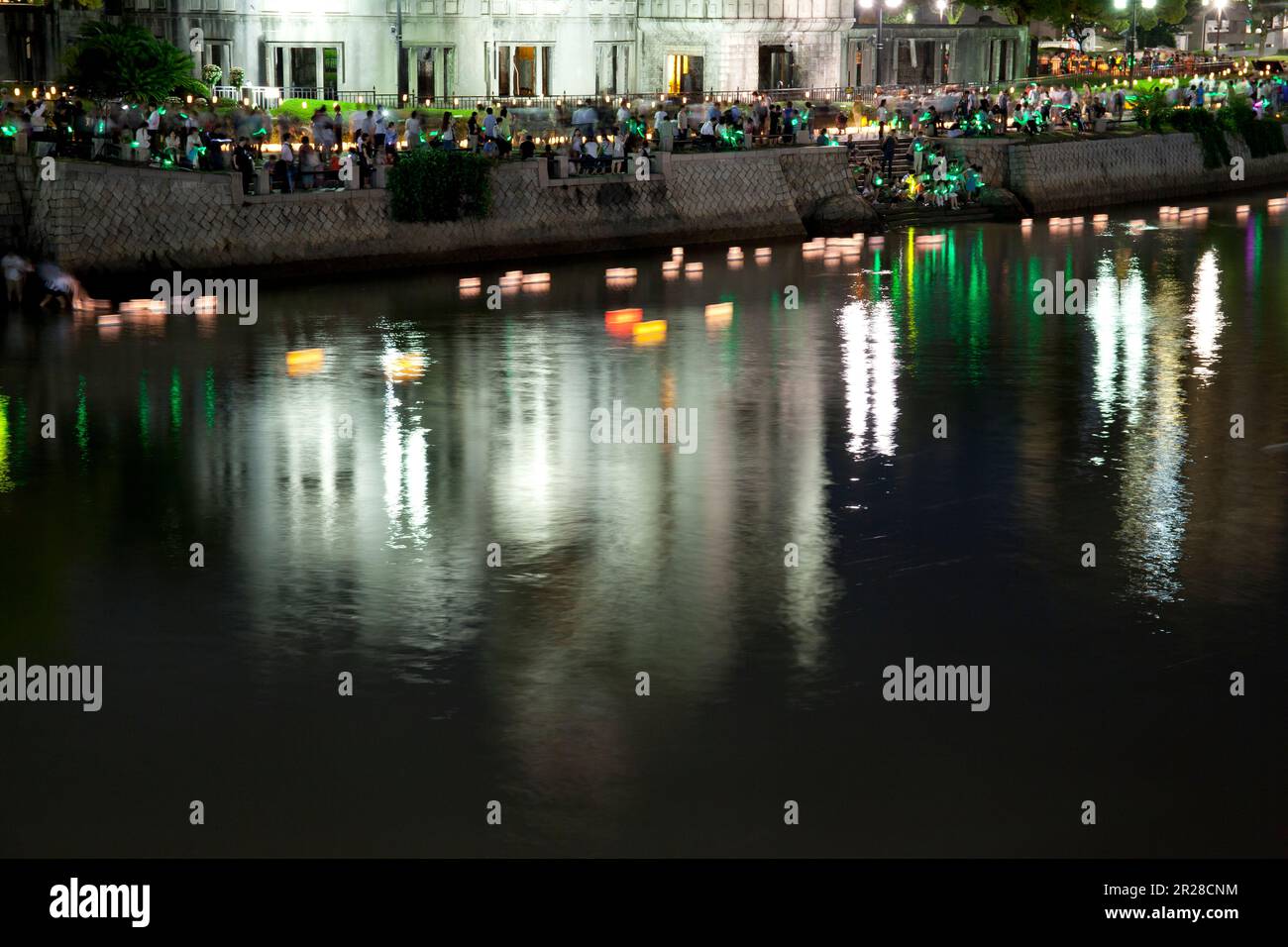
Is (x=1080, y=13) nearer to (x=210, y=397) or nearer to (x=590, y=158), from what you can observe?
(x=590, y=158)

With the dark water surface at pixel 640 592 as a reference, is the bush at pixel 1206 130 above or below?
above

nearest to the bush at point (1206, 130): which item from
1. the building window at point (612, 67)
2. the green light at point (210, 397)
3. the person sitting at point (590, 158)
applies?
the building window at point (612, 67)

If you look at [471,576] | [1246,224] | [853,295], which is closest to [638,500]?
[471,576]

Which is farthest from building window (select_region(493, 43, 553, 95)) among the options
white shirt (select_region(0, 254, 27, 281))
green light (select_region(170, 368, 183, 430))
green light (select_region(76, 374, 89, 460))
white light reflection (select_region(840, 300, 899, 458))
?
green light (select_region(76, 374, 89, 460))

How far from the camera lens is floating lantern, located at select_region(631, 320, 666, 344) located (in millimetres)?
30500

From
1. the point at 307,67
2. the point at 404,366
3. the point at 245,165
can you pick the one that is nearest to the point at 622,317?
the point at 404,366

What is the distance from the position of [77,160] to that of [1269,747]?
88.1 ft

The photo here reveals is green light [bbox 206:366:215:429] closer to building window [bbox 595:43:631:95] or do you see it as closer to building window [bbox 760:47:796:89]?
building window [bbox 595:43:631:95]

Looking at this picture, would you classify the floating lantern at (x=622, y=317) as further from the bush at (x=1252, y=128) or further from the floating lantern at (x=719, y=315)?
the bush at (x=1252, y=128)

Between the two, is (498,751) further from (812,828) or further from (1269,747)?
(1269,747)

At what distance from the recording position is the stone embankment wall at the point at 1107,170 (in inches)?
1988

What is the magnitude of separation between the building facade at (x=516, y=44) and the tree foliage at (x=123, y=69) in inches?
378

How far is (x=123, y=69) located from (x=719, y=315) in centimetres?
2358

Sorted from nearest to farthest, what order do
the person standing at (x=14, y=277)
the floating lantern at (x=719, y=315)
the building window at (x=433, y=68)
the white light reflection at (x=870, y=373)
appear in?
the white light reflection at (x=870, y=373), the floating lantern at (x=719, y=315), the person standing at (x=14, y=277), the building window at (x=433, y=68)
